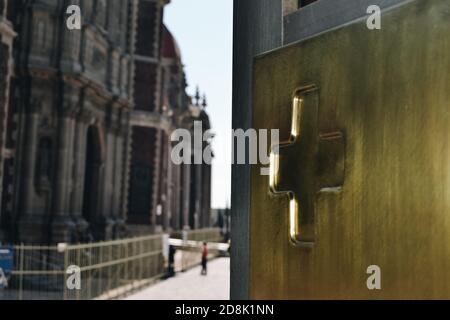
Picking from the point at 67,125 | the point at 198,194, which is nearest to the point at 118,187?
the point at 67,125

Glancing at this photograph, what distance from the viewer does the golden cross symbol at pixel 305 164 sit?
2.32 meters

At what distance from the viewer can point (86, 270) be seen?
14977mm

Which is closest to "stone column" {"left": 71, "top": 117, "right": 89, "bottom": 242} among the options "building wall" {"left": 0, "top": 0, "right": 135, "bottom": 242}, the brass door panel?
"building wall" {"left": 0, "top": 0, "right": 135, "bottom": 242}

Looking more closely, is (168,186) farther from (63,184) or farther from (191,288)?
(191,288)

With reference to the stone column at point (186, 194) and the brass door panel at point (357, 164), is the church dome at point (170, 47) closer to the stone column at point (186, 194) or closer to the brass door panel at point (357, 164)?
the stone column at point (186, 194)

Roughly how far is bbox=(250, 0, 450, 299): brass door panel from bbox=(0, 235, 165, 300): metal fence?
11562 millimetres

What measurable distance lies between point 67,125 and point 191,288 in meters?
7.06

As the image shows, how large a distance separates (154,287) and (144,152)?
1532cm

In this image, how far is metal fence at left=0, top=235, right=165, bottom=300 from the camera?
47.3 feet

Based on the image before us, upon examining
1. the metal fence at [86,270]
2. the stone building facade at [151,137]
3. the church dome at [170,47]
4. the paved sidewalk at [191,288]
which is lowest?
the paved sidewalk at [191,288]

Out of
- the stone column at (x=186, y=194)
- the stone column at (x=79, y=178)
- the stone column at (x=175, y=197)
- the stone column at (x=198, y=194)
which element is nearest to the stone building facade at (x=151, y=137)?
the stone column at (x=175, y=197)

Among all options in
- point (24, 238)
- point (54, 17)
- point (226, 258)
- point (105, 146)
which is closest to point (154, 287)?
point (24, 238)

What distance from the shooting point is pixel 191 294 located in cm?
1578
